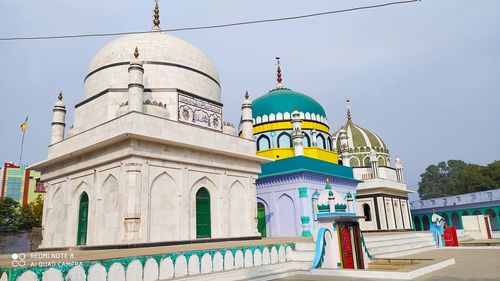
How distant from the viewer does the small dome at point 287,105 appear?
2550 cm

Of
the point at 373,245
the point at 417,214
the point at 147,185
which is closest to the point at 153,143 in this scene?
the point at 147,185

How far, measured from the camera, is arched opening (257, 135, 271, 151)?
25.0 m

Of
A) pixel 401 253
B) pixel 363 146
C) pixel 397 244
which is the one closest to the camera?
pixel 401 253

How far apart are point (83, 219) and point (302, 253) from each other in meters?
7.89

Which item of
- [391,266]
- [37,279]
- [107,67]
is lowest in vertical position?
[391,266]

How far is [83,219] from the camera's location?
12.8 meters

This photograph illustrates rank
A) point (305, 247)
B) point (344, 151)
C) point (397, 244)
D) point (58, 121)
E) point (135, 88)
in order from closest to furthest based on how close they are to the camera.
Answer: point (305, 247) < point (135, 88) < point (58, 121) < point (397, 244) < point (344, 151)

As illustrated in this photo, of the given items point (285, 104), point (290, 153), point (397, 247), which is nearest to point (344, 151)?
point (290, 153)

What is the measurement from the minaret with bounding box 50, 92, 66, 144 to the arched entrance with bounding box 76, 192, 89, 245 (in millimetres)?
3610

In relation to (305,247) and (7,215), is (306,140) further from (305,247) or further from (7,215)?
(7,215)

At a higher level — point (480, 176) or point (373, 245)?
point (480, 176)

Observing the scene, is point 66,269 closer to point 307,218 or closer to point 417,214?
point 307,218

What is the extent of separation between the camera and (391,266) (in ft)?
36.9

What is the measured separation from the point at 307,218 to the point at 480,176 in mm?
40926
